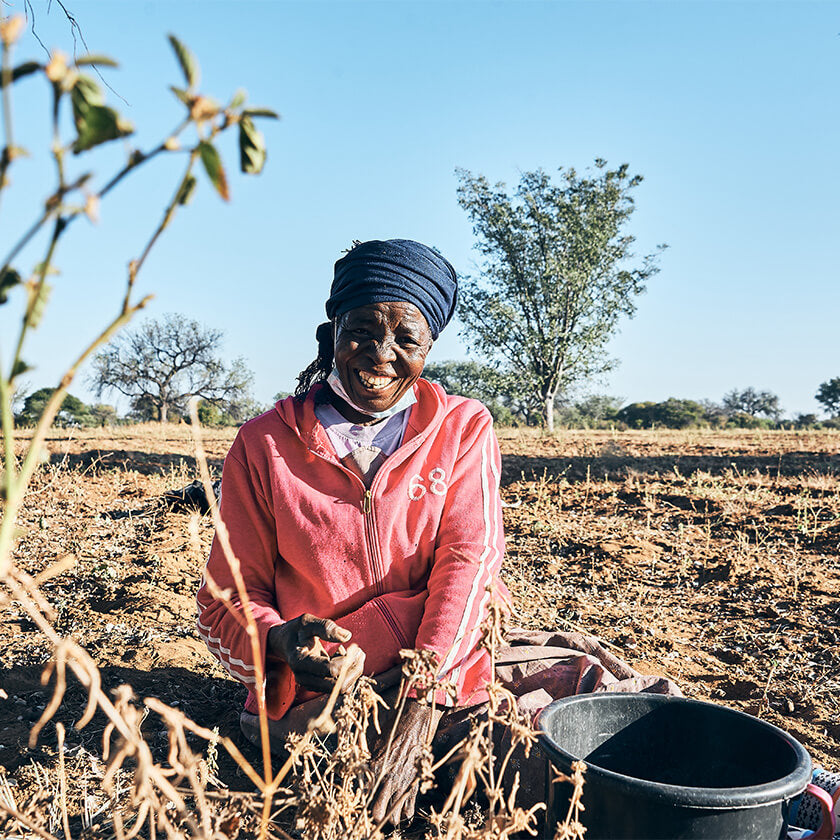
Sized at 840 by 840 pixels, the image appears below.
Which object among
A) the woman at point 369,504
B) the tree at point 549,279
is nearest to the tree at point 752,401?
the tree at point 549,279

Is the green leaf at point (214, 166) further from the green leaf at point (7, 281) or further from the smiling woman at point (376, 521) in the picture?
the smiling woman at point (376, 521)

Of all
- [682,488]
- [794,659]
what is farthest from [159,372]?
[794,659]

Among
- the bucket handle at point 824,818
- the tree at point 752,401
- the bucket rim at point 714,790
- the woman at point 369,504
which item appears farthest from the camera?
the tree at point 752,401

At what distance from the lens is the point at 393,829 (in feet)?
6.97

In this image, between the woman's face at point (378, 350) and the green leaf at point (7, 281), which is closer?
the green leaf at point (7, 281)

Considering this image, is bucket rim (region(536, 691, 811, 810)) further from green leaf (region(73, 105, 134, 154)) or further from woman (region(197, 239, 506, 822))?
green leaf (region(73, 105, 134, 154))

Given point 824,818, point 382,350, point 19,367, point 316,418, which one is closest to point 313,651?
point 316,418

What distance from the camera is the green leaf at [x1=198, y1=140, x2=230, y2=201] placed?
62 centimetres

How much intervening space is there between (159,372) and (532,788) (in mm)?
42385

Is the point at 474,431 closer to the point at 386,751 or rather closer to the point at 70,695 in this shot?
the point at 386,751

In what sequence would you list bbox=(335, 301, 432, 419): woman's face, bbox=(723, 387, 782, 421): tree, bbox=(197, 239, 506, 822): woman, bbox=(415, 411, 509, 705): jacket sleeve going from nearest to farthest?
1. bbox=(415, 411, 509, 705): jacket sleeve
2. bbox=(197, 239, 506, 822): woman
3. bbox=(335, 301, 432, 419): woman's face
4. bbox=(723, 387, 782, 421): tree

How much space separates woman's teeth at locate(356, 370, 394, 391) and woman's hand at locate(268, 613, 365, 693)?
2.50 ft

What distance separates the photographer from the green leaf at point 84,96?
642mm

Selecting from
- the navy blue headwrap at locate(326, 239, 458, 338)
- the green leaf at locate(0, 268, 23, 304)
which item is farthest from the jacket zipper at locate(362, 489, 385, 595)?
the green leaf at locate(0, 268, 23, 304)
